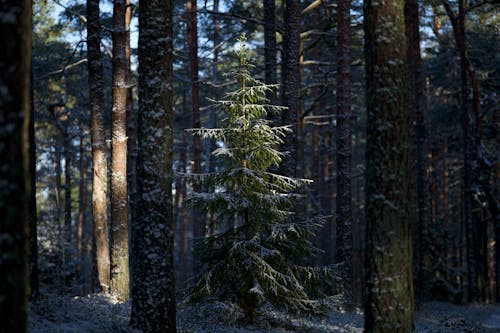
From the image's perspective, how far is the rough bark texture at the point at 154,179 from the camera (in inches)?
316

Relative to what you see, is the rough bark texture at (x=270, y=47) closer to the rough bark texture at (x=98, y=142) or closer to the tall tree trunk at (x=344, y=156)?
the tall tree trunk at (x=344, y=156)

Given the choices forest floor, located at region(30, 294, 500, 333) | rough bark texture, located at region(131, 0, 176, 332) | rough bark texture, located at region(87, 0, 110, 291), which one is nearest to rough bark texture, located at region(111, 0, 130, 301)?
forest floor, located at region(30, 294, 500, 333)

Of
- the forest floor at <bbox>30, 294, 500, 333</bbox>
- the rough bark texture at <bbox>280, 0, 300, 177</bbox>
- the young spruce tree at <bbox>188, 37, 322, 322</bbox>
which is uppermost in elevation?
the rough bark texture at <bbox>280, 0, 300, 177</bbox>

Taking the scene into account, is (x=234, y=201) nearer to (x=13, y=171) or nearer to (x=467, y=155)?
(x=13, y=171)

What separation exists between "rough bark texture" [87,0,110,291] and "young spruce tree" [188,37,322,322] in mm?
5070

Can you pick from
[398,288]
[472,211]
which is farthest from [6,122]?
[472,211]

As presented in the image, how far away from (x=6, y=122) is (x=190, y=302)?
7913 mm

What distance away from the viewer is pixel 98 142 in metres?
15.3

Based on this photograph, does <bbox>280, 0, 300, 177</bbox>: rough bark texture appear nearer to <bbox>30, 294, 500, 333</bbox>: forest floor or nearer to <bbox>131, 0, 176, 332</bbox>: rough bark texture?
<bbox>30, 294, 500, 333</bbox>: forest floor

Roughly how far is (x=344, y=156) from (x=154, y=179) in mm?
9670

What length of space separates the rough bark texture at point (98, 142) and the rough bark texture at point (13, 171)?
11613 mm

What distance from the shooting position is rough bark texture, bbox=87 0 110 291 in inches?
592

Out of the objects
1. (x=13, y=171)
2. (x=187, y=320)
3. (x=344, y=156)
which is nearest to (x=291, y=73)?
(x=344, y=156)

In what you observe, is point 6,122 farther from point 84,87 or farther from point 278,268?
point 84,87
